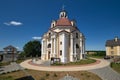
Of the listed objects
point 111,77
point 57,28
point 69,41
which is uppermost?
point 57,28

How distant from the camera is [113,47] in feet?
193

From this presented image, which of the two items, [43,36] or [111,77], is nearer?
[111,77]

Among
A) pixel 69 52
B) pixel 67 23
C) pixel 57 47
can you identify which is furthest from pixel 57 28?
pixel 69 52

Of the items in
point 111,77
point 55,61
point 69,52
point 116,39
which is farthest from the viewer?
point 116,39

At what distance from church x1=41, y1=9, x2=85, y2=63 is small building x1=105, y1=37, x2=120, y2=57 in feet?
78.3

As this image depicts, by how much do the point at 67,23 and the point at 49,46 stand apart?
9.83 m

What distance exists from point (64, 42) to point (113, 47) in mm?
33148

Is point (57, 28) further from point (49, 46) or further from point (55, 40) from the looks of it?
point (49, 46)

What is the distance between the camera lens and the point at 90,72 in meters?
23.4

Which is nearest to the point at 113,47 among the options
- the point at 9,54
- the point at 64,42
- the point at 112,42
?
the point at 112,42

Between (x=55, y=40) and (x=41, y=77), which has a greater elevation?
(x=55, y=40)

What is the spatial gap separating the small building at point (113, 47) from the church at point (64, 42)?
78.3 ft

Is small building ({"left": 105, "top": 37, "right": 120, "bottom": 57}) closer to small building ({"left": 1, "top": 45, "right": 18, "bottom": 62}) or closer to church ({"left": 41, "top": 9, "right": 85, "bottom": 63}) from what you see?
church ({"left": 41, "top": 9, "right": 85, "bottom": 63})

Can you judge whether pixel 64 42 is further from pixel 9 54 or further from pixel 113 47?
pixel 113 47
